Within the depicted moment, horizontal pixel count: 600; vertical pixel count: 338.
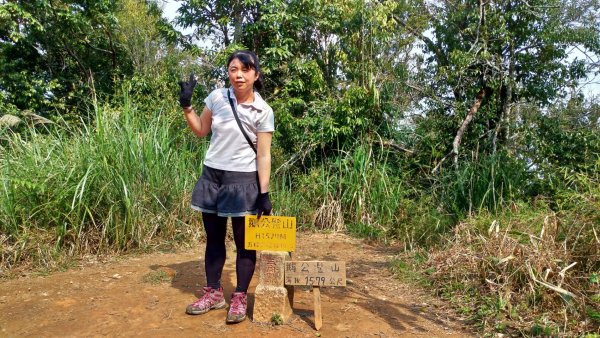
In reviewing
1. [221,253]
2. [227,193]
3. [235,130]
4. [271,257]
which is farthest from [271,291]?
[235,130]

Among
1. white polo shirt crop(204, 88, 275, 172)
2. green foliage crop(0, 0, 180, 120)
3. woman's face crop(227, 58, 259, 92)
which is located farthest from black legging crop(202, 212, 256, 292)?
green foliage crop(0, 0, 180, 120)

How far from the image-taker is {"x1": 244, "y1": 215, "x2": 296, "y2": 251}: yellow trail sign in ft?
9.77

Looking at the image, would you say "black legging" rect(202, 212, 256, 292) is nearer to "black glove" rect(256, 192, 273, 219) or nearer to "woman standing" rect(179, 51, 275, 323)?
"woman standing" rect(179, 51, 275, 323)

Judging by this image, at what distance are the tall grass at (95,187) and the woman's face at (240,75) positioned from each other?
229cm

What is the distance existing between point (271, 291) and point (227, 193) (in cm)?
68

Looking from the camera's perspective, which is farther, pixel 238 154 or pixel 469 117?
pixel 469 117

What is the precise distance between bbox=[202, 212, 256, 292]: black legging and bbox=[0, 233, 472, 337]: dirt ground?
0.84 feet

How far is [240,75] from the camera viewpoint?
9.59ft

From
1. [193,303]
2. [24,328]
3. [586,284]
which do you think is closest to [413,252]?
[586,284]

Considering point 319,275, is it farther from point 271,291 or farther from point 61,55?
point 61,55

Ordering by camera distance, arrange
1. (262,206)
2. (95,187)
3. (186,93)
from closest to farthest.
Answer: (186,93) → (262,206) → (95,187)

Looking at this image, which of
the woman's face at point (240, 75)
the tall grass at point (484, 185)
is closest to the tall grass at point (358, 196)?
the tall grass at point (484, 185)

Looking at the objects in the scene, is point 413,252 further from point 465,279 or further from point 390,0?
point 390,0

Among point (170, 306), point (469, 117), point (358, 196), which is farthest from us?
point (469, 117)
